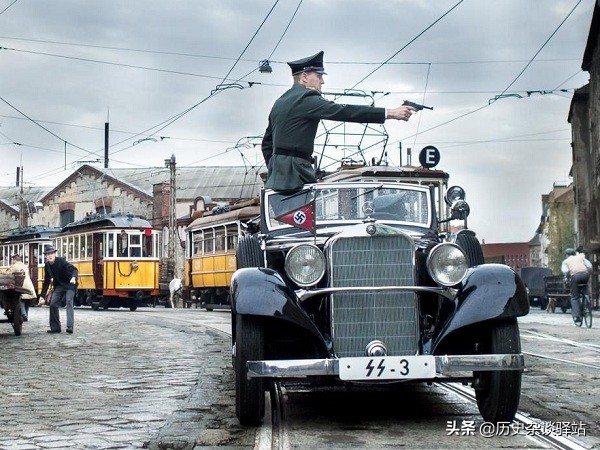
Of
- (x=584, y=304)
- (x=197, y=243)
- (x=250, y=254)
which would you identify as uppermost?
Result: (x=197, y=243)

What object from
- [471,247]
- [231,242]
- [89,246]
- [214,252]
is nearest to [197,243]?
[214,252]

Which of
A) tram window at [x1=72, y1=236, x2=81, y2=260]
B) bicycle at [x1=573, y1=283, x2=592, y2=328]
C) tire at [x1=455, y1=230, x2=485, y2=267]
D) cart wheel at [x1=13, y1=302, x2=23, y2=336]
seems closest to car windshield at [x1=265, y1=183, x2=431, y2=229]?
tire at [x1=455, y1=230, x2=485, y2=267]

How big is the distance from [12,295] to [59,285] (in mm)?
1318

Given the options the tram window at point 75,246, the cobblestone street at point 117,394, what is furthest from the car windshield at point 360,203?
the tram window at point 75,246

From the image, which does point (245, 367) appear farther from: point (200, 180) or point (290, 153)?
point (200, 180)

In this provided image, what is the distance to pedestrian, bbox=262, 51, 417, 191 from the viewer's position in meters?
6.64

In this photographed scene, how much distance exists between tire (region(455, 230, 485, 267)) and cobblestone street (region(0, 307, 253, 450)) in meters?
2.14

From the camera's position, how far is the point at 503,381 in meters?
5.92

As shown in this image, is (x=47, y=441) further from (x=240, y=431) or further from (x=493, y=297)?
(x=493, y=297)

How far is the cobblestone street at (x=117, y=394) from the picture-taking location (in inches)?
229

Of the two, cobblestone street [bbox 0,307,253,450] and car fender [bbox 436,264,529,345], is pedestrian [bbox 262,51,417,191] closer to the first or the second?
car fender [bbox 436,264,529,345]

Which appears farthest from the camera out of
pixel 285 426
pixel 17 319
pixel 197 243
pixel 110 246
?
pixel 110 246

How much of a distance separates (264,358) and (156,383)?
2.83 m

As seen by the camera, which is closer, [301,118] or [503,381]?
[503,381]
